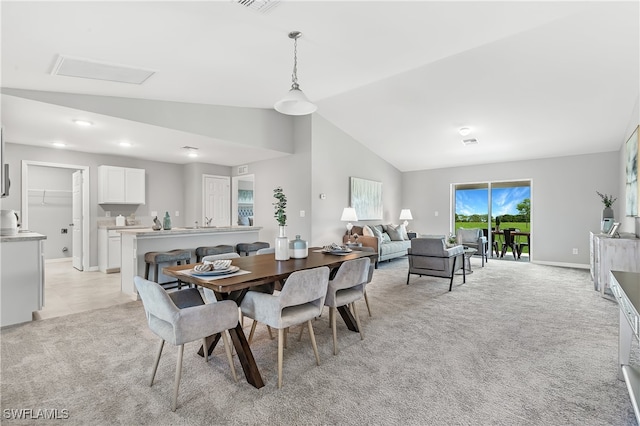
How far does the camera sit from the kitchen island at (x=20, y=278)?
3.22 metres

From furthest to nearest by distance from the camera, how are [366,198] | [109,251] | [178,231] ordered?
1. [366,198]
2. [109,251]
3. [178,231]

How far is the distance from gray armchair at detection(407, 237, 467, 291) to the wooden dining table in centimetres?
238

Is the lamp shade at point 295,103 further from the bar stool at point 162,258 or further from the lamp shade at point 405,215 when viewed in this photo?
the lamp shade at point 405,215

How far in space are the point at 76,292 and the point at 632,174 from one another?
806 centimetres

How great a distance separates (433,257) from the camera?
4906 millimetres

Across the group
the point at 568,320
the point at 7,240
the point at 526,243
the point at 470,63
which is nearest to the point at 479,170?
the point at 526,243

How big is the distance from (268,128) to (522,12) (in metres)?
4.12

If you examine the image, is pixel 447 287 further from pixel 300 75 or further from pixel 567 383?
pixel 300 75

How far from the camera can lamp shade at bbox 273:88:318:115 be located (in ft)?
9.19

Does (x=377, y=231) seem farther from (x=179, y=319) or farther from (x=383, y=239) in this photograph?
(x=179, y=319)

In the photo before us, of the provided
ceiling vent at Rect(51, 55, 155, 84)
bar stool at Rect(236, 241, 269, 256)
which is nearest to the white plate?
ceiling vent at Rect(51, 55, 155, 84)

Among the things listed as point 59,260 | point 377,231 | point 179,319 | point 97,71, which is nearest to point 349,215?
point 377,231

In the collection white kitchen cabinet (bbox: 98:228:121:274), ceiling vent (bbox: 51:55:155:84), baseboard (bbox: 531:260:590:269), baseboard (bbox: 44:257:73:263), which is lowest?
baseboard (bbox: 531:260:590:269)

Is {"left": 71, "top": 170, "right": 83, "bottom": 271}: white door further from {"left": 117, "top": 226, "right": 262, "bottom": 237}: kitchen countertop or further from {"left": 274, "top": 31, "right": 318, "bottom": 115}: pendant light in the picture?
{"left": 274, "top": 31, "right": 318, "bottom": 115}: pendant light
